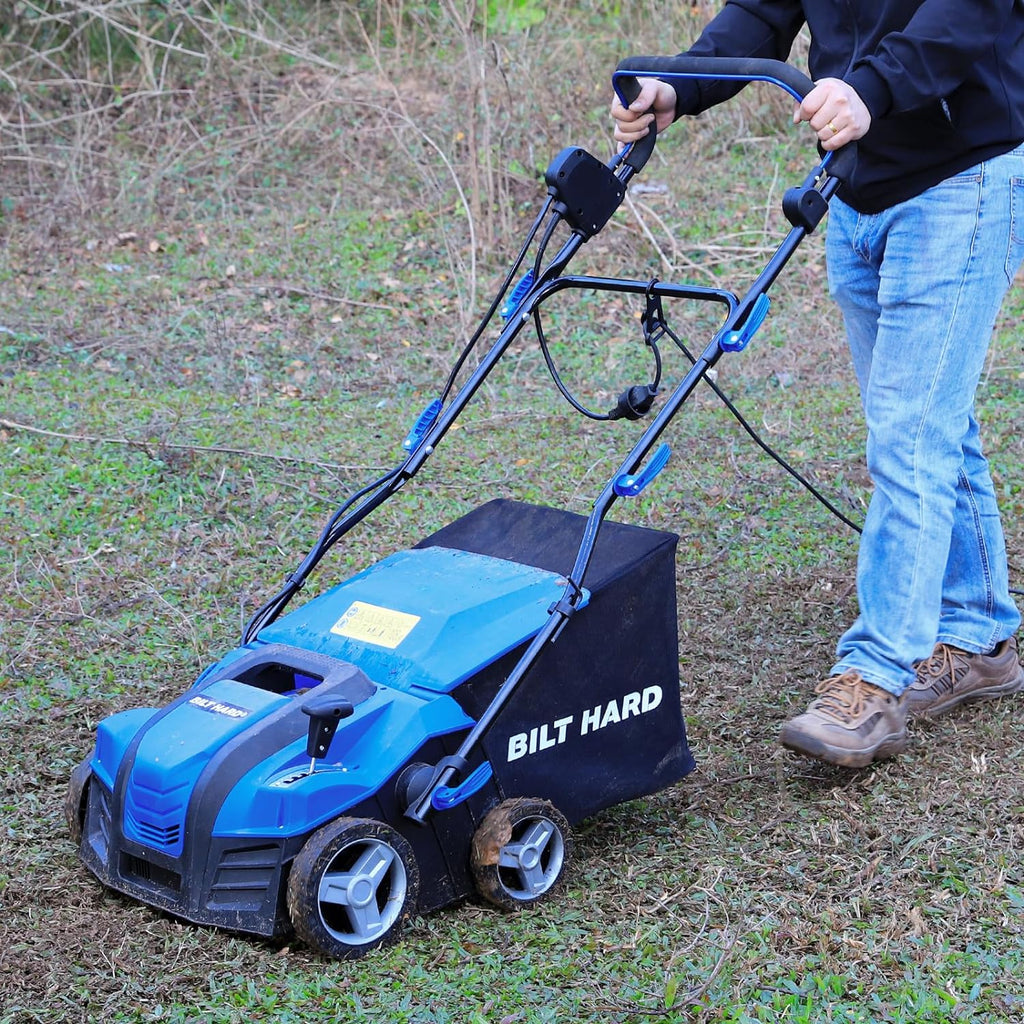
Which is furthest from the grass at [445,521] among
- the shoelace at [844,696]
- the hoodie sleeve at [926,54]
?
the hoodie sleeve at [926,54]

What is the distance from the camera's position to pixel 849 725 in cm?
266

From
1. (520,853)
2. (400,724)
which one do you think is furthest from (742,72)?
Result: (520,853)

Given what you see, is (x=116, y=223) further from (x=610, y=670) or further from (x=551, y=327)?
(x=610, y=670)

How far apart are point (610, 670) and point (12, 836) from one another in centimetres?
116

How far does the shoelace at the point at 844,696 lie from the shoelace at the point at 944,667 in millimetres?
306

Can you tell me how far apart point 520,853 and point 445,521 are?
2.02 m

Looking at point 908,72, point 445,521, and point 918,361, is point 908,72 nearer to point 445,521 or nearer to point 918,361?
point 918,361

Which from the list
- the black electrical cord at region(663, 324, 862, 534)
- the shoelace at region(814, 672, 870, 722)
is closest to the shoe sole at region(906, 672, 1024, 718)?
the shoelace at region(814, 672, 870, 722)

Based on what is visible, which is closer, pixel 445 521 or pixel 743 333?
pixel 743 333

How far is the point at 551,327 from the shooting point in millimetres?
6066

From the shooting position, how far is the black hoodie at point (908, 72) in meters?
2.37

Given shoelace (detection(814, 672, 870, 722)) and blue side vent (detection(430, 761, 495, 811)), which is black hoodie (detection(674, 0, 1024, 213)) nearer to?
shoelace (detection(814, 672, 870, 722))

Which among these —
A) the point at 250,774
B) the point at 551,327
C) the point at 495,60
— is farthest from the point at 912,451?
the point at 495,60

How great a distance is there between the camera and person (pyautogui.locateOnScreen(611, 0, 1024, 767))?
7.84ft
